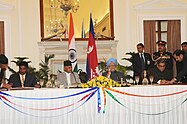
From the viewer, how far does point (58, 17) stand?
12.5m

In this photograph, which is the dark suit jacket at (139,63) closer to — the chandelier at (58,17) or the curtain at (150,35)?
the curtain at (150,35)

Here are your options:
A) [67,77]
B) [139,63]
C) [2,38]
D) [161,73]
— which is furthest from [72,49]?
[161,73]

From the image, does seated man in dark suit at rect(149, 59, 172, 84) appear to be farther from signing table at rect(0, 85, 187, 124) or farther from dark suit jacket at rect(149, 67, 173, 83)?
signing table at rect(0, 85, 187, 124)

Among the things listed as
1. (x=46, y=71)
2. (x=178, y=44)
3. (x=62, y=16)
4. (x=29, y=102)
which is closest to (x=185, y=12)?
(x=178, y=44)

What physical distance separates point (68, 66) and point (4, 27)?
4.48 meters

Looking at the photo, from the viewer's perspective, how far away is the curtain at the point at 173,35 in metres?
12.6

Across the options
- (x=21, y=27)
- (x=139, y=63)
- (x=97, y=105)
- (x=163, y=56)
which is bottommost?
(x=97, y=105)

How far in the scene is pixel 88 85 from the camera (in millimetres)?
7078

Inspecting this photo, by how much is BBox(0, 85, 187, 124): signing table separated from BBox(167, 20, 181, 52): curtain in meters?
5.56

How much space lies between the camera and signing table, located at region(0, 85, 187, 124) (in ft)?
22.3

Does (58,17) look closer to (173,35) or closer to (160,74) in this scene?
(173,35)

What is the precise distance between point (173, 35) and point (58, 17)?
139 inches

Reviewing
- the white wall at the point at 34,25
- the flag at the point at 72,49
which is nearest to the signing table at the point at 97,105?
the flag at the point at 72,49

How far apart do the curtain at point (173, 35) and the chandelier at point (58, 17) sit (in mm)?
3119
